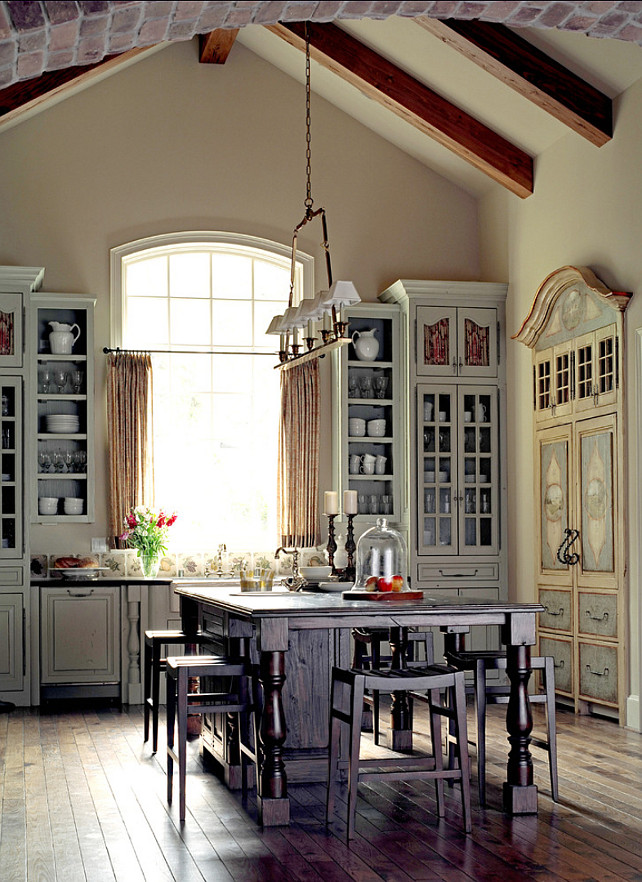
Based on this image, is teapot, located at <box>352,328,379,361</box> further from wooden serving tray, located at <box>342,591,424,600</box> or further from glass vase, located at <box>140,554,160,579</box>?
wooden serving tray, located at <box>342,591,424,600</box>

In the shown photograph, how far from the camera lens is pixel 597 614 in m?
6.59

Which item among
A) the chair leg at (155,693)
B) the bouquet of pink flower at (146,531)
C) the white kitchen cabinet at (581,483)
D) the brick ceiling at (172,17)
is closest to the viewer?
the brick ceiling at (172,17)

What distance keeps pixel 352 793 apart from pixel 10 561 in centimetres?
410

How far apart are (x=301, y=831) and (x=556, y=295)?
4.28 metres

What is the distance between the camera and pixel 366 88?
24.9ft

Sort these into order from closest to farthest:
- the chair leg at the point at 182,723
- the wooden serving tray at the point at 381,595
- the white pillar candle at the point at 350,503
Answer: the chair leg at the point at 182,723, the wooden serving tray at the point at 381,595, the white pillar candle at the point at 350,503

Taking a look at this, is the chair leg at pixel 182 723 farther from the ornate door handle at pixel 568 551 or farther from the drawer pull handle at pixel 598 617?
the ornate door handle at pixel 568 551

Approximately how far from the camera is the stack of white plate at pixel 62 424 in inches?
303

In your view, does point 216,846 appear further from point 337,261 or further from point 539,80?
point 337,261

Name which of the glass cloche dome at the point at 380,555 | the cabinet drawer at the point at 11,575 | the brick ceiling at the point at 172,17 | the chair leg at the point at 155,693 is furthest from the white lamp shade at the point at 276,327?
the brick ceiling at the point at 172,17

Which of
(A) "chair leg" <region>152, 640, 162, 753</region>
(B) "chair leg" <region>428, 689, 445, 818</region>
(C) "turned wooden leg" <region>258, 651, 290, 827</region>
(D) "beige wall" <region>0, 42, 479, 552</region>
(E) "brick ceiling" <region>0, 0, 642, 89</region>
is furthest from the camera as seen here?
(D) "beige wall" <region>0, 42, 479, 552</region>

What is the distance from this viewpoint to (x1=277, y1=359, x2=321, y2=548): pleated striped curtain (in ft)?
26.7

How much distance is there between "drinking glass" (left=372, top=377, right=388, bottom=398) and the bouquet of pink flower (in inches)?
71.1

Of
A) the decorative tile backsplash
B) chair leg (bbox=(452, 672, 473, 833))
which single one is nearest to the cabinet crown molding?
the decorative tile backsplash
